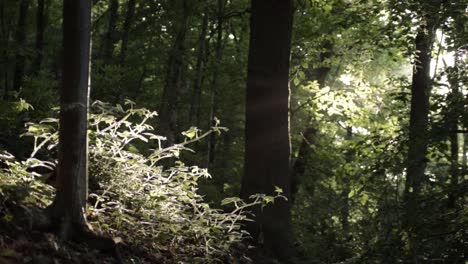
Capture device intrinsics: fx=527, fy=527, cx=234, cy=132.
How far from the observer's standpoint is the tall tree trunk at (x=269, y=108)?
24.1 ft

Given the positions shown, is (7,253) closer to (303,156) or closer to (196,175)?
(196,175)

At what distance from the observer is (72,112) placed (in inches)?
159

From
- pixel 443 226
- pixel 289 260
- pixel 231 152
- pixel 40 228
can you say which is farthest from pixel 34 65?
pixel 443 226

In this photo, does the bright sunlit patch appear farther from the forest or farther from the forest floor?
the forest floor

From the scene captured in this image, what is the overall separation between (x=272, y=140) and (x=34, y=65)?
26.8 ft

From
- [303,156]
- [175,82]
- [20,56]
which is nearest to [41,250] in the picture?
[175,82]

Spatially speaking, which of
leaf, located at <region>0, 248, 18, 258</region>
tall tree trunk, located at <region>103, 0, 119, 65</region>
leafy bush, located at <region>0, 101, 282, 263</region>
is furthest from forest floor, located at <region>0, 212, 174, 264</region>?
tall tree trunk, located at <region>103, 0, 119, 65</region>

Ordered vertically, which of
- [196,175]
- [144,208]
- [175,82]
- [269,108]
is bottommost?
[144,208]

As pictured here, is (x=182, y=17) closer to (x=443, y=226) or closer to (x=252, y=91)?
(x=252, y=91)

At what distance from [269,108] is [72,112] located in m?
3.88

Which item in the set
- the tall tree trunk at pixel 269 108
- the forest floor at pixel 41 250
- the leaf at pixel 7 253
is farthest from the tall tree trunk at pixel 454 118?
the leaf at pixel 7 253

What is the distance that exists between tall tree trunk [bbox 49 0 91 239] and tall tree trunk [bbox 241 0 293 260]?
3551mm

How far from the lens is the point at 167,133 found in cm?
1004

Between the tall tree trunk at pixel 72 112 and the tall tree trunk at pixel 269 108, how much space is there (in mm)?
3551
